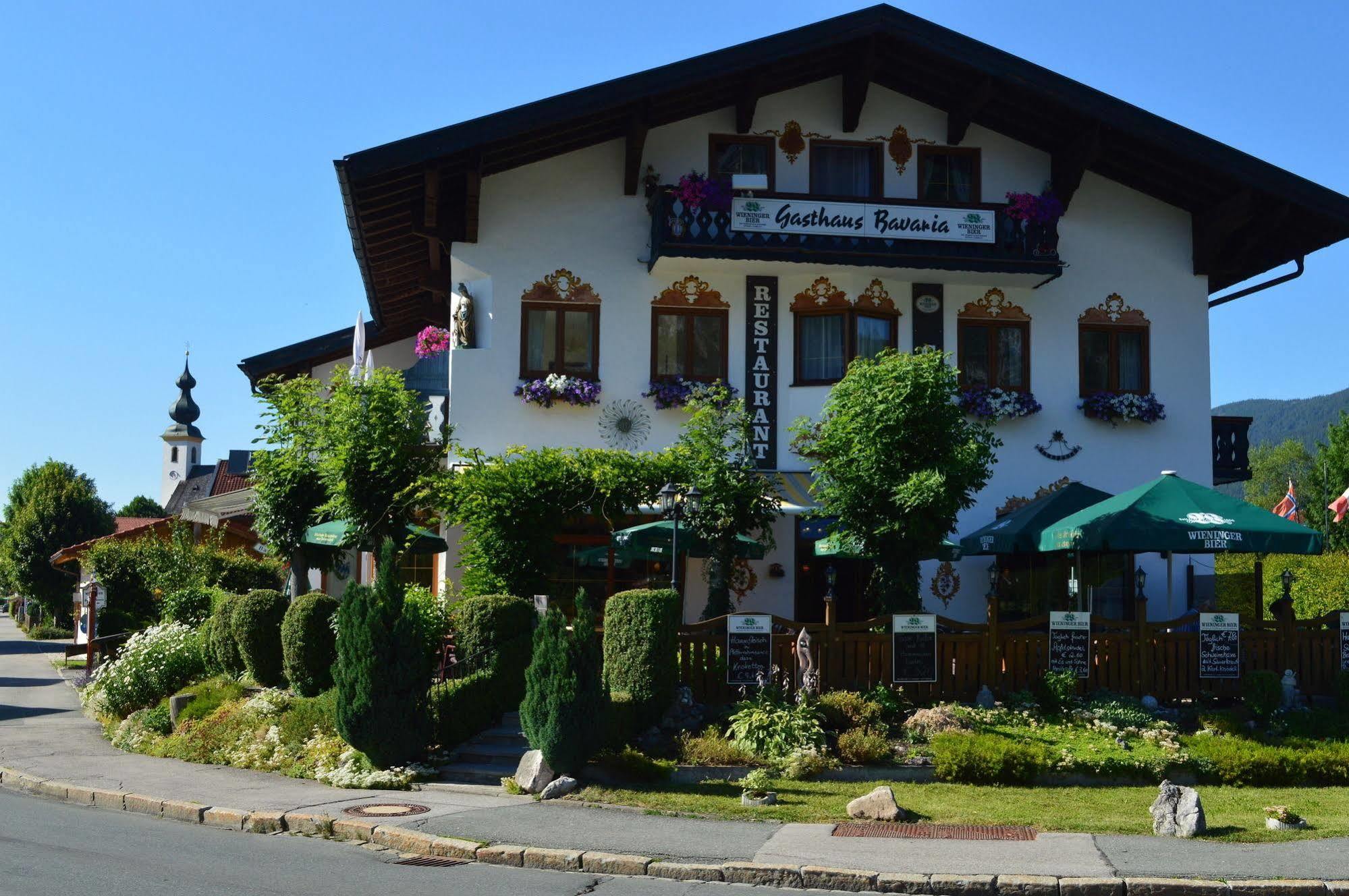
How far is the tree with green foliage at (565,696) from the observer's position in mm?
13344

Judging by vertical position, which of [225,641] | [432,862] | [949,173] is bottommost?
[432,862]

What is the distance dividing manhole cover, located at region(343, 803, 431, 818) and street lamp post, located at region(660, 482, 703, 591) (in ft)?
15.0

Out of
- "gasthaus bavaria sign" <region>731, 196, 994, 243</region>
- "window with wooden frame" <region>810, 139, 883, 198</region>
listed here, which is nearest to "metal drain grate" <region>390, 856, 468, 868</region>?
"gasthaus bavaria sign" <region>731, 196, 994, 243</region>

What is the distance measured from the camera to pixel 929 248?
72.9 ft

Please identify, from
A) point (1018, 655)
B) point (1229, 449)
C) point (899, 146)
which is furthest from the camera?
point (1229, 449)

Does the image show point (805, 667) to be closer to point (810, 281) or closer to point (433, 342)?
point (810, 281)

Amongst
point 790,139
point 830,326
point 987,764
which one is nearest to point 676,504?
point 987,764

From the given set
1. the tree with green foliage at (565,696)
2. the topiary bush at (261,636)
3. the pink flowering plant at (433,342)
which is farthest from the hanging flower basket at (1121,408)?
the topiary bush at (261,636)

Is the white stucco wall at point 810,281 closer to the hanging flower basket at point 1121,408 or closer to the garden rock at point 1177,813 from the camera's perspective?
the hanging flower basket at point 1121,408

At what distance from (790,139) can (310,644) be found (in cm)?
1191

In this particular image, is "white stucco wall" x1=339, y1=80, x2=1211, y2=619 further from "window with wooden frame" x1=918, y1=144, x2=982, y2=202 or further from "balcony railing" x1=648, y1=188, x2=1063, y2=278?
"balcony railing" x1=648, y1=188, x2=1063, y2=278

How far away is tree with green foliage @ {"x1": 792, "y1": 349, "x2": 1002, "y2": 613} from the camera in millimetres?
17781

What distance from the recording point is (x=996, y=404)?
74.3 ft

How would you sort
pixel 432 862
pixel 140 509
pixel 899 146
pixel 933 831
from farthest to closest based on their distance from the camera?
pixel 140 509 < pixel 899 146 < pixel 933 831 < pixel 432 862
